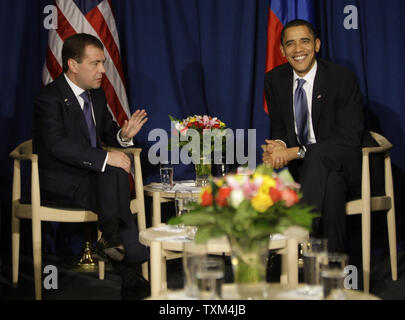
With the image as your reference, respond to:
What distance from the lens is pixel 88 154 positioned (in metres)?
3.60

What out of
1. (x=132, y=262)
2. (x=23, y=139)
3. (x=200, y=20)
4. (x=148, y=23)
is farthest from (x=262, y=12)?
(x=132, y=262)

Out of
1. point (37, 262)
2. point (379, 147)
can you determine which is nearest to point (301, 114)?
point (379, 147)

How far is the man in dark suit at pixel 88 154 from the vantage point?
3.35m

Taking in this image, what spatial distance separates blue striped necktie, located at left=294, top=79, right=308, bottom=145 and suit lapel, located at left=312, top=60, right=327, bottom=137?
2.8 inches

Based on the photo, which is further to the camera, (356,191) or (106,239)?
(356,191)

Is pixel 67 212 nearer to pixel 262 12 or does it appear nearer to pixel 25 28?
pixel 25 28

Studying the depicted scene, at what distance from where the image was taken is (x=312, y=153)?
3.47 metres

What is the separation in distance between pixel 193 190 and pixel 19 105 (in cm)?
169

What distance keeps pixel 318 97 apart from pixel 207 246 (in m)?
1.62

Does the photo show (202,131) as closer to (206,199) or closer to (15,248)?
(15,248)

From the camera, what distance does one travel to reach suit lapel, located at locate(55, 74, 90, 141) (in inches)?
150

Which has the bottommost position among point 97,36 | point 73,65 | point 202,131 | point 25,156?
point 25,156

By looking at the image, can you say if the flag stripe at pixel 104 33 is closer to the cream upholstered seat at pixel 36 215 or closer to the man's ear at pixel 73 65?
the man's ear at pixel 73 65

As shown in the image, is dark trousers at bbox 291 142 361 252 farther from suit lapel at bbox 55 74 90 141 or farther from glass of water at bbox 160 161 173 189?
suit lapel at bbox 55 74 90 141
